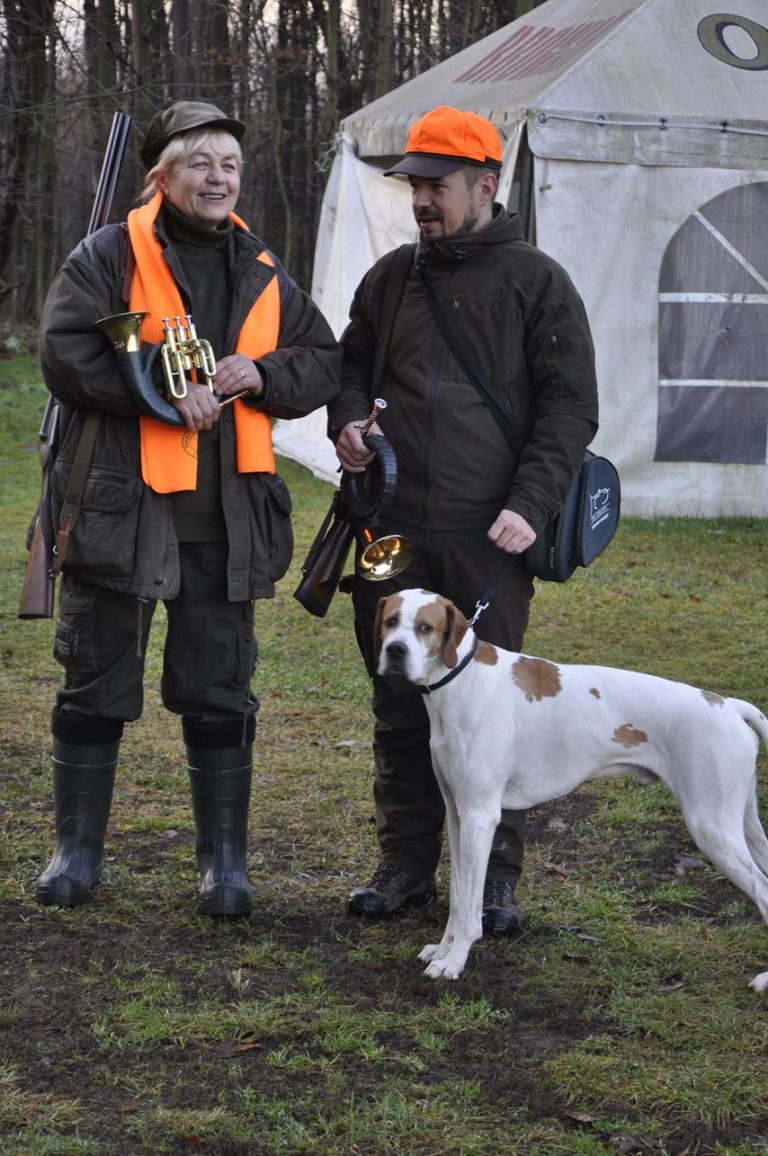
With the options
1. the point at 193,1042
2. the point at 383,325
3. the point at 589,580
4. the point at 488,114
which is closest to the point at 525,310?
the point at 383,325

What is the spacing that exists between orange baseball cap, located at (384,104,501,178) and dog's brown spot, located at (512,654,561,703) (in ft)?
4.36

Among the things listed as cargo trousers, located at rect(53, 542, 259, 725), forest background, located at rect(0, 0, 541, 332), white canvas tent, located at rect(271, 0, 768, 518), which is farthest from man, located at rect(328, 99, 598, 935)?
forest background, located at rect(0, 0, 541, 332)

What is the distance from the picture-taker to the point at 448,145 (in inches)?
146

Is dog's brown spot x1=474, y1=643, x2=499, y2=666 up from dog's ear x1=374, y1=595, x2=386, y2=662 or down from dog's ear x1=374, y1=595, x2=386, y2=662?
down

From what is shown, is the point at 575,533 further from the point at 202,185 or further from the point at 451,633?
the point at 202,185

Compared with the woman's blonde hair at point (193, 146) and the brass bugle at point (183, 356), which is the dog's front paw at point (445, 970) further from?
the woman's blonde hair at point (193, 146)

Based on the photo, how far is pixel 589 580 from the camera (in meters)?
9.12

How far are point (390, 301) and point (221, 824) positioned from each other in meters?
1.60

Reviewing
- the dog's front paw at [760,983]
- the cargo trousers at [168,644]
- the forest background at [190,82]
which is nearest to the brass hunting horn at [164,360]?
the cargo trousers at [168,644]

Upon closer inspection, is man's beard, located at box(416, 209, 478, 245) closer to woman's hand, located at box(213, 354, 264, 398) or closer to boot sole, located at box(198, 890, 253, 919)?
woman's hand, located at box(213, 354, 264, 398)

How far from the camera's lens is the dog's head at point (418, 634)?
351cm

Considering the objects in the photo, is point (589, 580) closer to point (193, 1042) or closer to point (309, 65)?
point (193, 1042)

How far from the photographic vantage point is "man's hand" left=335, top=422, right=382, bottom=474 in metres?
3.83

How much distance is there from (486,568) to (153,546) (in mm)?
926
